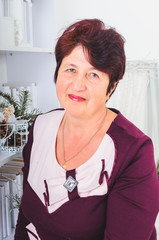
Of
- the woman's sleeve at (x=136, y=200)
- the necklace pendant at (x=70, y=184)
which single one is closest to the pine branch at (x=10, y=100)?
the necklace pendant at (x=70, y=184)

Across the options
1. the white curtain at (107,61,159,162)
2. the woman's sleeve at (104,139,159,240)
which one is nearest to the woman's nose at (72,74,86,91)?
the woman's sleeve at (104,139,159,240)

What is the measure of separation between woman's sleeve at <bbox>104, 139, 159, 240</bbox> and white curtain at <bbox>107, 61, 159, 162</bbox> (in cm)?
118

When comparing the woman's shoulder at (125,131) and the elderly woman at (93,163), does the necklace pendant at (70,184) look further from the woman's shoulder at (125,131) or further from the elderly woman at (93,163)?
the woman's shoulder at (125,131)

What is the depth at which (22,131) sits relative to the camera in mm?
1289

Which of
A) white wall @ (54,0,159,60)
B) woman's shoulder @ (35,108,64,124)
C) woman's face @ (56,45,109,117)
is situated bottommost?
woman's shoulder @ (35,108,64,124)

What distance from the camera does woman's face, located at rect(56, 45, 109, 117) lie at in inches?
36.7

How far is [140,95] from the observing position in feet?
6.79

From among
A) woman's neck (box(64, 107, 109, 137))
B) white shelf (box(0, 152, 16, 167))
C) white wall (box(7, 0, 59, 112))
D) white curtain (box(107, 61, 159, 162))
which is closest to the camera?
woman's neck (box(64, 107, 109, 137))

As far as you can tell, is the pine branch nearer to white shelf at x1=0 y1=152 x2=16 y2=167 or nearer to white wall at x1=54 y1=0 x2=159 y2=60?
white shelf at x1=0 y1=152 x2=16 y2=167

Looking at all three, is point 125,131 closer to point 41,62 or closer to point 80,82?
point 80,82

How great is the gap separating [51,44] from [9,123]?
0.58 meters

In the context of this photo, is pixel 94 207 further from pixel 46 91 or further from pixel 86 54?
pixel 46 91

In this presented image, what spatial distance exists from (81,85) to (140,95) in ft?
3.95

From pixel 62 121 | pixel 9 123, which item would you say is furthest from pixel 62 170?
pixel 9 123
